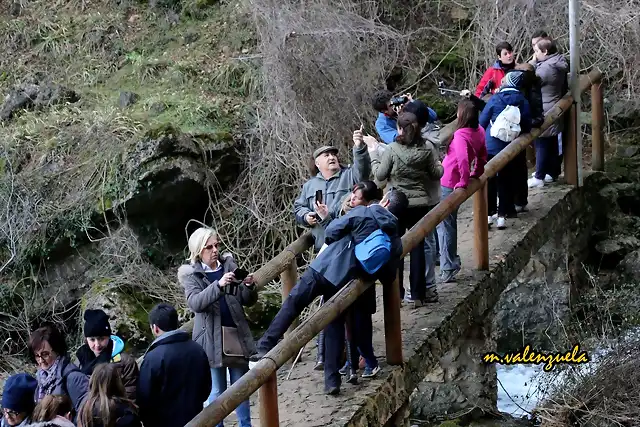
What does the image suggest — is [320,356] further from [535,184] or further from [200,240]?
[535,184]

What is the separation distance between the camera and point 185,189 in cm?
1150

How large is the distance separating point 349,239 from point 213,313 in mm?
912

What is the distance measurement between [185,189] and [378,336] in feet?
16.4

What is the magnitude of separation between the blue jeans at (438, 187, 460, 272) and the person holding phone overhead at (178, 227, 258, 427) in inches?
85.0

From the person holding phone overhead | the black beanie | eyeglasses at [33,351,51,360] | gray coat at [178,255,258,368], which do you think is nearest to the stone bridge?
the person holding phone overhead

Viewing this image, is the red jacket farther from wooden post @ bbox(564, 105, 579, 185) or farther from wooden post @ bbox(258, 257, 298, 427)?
wooden post @ bbox(258, 257, 298, 427)

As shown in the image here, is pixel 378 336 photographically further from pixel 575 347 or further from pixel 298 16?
pixel 298 16

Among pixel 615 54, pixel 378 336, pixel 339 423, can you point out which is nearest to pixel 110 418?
pixel 339 423

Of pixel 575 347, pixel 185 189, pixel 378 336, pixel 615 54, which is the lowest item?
pixel 575 347

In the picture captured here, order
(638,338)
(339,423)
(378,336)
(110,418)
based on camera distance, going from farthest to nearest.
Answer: (638,338) < (378,336) < (339,423) < (110,418)

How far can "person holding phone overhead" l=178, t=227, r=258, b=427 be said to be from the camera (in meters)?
5.73

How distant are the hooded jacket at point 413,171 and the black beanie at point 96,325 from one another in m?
2.44

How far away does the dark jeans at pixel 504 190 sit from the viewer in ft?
28.4

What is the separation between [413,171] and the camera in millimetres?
6820
